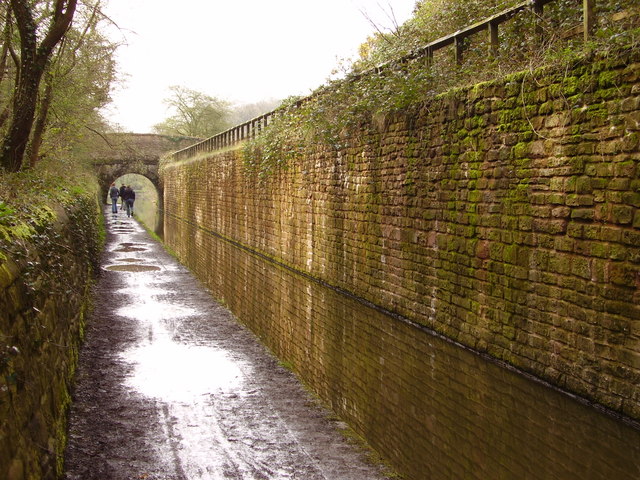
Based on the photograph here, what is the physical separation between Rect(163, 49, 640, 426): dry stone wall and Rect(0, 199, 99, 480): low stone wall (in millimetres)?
2433

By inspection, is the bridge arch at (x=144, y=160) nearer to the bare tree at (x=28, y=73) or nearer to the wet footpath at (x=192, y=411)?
the bare tree at (x=28, y=73)

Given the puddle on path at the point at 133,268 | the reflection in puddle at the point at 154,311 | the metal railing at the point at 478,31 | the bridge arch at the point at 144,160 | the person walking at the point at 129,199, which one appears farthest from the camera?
the bridge arch at the point at 144,160

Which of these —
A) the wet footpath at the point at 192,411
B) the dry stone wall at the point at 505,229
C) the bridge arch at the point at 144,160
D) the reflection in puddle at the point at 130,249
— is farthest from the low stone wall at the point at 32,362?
the bridge arch at the point at 144,160

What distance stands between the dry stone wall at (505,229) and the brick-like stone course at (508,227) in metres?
0.02

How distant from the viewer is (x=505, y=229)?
6570 millimetres

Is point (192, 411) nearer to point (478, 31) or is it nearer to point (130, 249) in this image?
point (478, 31)

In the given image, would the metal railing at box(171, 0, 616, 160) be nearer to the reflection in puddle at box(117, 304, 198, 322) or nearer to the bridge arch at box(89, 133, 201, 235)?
the reflection in puddle at box(117, 304, 198, 322)

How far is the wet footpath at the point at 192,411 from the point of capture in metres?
4.30

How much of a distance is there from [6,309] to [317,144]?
32.2 ft

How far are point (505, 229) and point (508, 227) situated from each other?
0.18 feet

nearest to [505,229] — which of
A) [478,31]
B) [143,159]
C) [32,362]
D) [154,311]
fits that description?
[478,31]

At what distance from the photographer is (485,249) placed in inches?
273

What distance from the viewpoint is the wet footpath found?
4.30 m

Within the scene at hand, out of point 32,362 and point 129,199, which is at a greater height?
point 129,199
